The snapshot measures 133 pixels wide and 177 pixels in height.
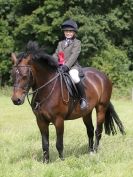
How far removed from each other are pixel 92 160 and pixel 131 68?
32546 millimetres

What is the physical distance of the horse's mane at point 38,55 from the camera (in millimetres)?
8039

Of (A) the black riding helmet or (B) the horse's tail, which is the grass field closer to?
(B) the horse's tail

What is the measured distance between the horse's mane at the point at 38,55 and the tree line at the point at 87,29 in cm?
2637

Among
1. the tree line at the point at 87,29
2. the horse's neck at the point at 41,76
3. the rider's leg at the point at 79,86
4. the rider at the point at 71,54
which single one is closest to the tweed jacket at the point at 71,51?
the rider at the point at 71,54

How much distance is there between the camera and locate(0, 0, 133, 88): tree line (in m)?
35.8

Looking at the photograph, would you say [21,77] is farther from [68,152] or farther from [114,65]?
[114,65]

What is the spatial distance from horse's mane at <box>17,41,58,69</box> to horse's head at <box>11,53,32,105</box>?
0.07 metres

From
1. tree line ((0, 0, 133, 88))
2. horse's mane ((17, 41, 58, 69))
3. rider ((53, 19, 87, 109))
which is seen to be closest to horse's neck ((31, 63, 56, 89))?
horse's mane ((17, 41, 58, 69))

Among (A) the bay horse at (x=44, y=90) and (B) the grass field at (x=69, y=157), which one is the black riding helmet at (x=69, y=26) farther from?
(B) the grass field at (x=69, y=157)

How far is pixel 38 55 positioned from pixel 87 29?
26.8 m

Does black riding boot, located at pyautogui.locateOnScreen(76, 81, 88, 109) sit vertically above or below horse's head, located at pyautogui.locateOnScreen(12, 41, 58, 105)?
below

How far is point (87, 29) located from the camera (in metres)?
34.6

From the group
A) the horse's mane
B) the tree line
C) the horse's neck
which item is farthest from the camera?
the tree line

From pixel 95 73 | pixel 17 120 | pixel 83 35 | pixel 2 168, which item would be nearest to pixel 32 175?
pixel 2 168
